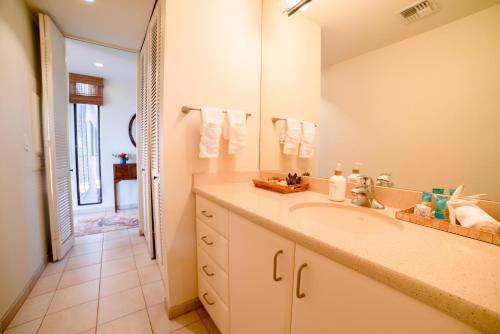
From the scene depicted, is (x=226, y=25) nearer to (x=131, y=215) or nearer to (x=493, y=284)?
(x=493, y=284)

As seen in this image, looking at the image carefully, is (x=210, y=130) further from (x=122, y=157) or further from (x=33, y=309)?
(x=122, y=157)

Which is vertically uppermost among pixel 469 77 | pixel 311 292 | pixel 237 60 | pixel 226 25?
pixel 226 25

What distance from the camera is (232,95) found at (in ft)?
4.71

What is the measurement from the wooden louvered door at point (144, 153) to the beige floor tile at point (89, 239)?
538 mm

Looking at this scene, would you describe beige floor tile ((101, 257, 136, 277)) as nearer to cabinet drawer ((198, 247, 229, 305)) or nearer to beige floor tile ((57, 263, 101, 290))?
beige floor tile ((57, 263, 101, 290))

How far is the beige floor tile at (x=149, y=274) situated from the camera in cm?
170

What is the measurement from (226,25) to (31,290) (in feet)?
7.92

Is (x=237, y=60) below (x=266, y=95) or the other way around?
the other way around

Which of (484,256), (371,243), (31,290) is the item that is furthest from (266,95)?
(31,290)

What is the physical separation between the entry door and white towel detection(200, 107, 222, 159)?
163cm

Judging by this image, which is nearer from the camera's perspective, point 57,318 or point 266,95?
point 57,318

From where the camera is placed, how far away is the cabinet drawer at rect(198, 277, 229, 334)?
3.37ft

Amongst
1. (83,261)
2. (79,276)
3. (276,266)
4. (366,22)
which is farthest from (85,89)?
(276,266)

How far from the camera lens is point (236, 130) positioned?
52.4 inches
